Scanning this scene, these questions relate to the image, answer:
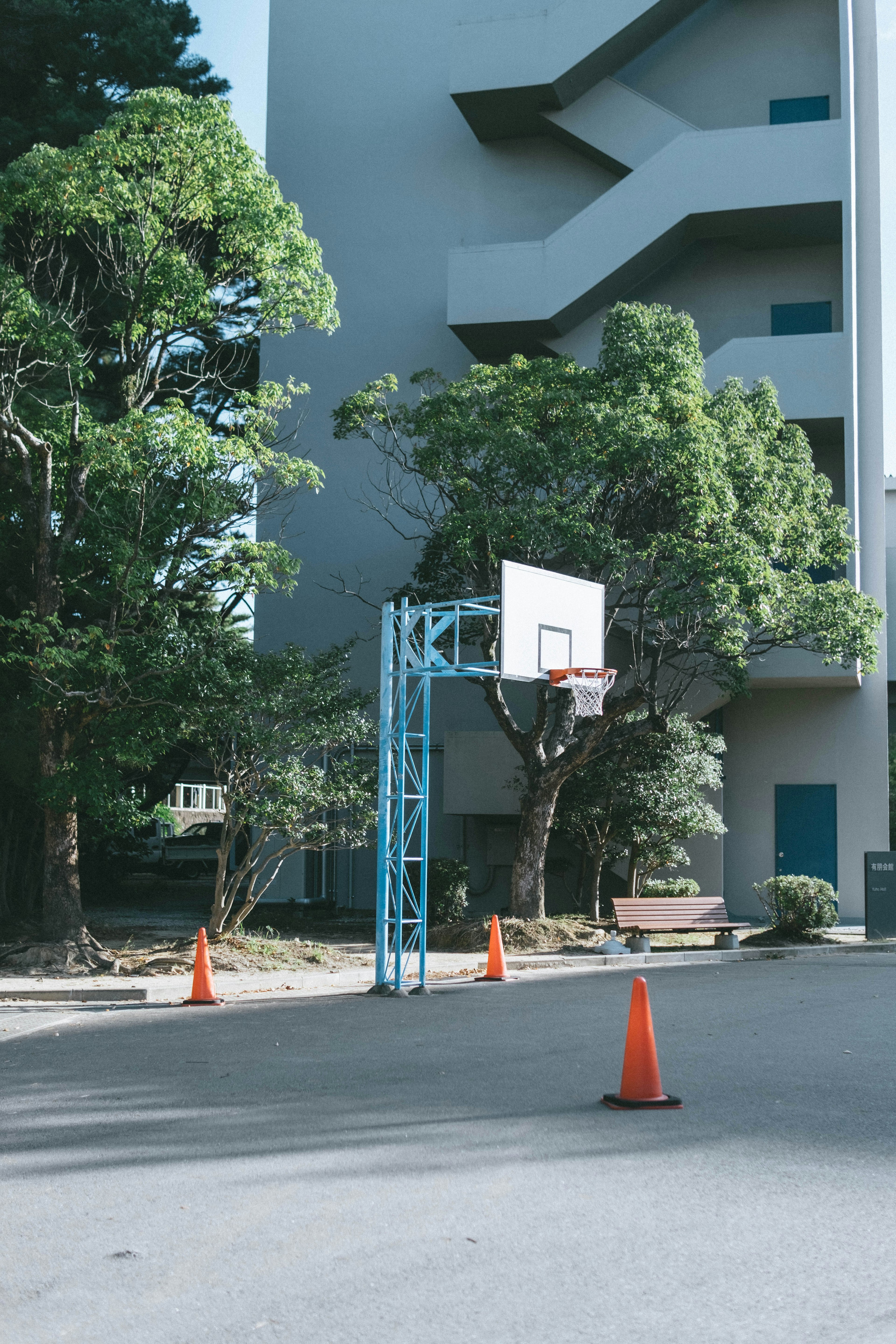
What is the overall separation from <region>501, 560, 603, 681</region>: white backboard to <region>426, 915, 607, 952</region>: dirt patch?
182 inches

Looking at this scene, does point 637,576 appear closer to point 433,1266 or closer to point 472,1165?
point 472,1165

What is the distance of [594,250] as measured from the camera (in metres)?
24.5

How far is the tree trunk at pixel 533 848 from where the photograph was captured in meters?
19.3

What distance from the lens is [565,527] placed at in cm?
1755

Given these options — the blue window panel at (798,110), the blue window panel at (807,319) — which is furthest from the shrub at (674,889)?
the blue window panel at (798,110)

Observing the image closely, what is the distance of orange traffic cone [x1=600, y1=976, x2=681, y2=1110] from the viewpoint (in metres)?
7.25

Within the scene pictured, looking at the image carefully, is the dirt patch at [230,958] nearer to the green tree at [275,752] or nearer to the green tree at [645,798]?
the green tree at [275,752]

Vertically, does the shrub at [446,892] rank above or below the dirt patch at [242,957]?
above

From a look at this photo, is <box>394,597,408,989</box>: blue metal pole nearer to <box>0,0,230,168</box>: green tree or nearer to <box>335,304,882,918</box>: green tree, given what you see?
<box>335,304,882,918</box>: green tree

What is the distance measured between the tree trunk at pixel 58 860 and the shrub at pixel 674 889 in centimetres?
1045

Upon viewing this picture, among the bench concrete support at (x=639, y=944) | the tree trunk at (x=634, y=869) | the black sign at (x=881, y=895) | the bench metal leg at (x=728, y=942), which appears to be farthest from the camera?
the tree trunk at (x=634, y=869)

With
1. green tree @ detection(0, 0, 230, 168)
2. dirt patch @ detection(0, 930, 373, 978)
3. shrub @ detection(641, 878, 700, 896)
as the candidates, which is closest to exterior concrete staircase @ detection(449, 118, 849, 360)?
green tree @ detection(0, 0, 230, 168)

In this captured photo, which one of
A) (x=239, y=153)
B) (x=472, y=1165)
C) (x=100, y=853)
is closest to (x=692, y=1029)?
(x=472, y=1165)

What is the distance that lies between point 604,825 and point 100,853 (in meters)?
11.9
